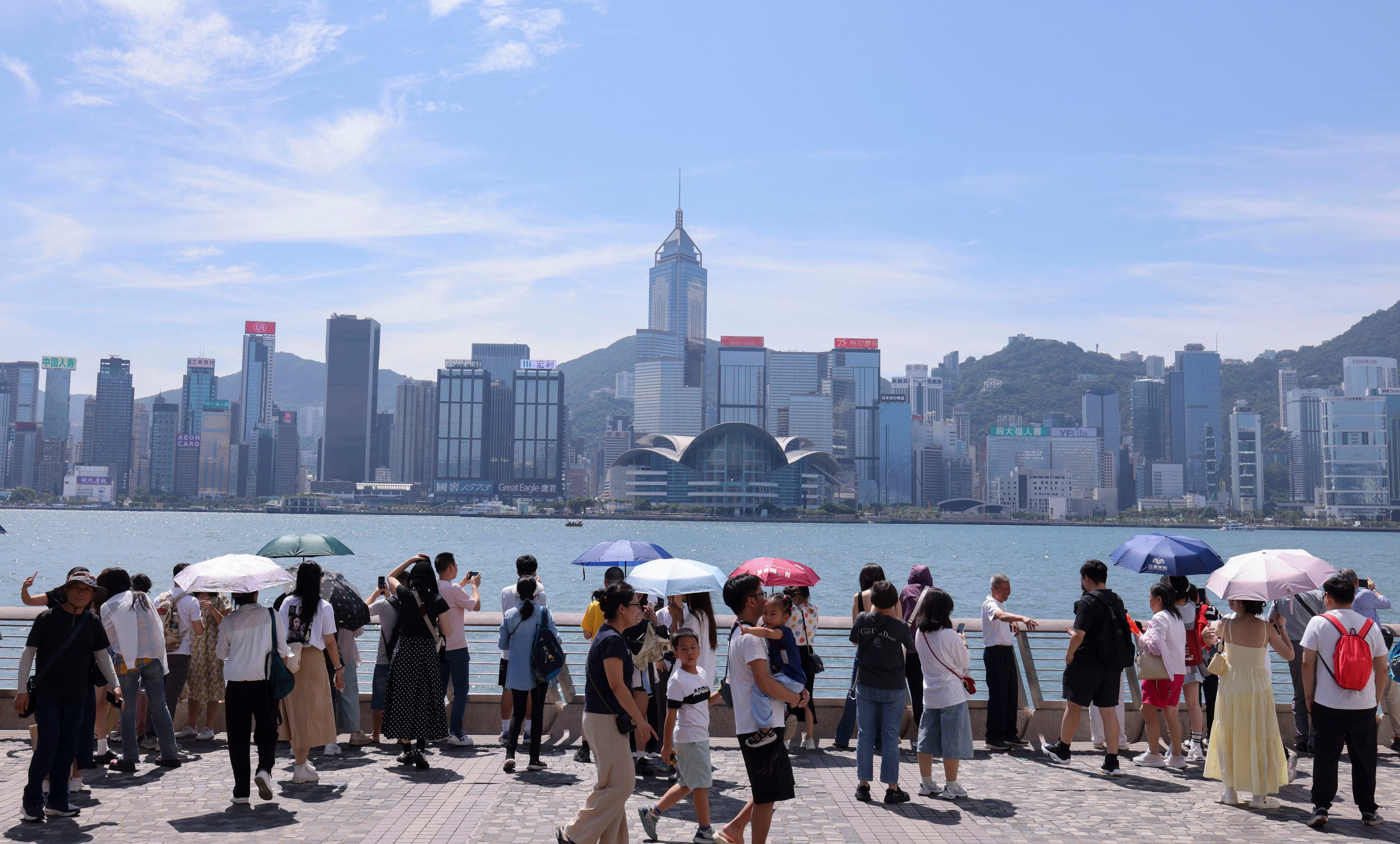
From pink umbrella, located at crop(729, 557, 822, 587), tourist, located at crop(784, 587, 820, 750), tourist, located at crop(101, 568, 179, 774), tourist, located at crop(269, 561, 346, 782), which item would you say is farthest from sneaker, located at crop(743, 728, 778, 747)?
tourist, located at crop(101, 568, 179, 774)

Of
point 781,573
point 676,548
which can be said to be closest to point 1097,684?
point 781,573

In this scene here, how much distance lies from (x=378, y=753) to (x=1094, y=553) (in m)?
98.3

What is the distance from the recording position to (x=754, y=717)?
18.9 feet

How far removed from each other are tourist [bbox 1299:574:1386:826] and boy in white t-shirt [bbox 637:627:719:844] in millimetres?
4086

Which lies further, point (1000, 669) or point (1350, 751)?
point (1000, 669)

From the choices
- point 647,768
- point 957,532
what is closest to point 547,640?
point 647,768

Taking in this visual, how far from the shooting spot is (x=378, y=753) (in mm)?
8531

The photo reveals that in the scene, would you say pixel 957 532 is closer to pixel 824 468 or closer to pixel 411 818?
pixel 824 468

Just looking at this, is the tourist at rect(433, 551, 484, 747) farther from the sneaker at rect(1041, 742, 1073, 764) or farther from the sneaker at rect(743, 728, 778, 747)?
the sneaker at rect(1041, 742, 1073, 764)

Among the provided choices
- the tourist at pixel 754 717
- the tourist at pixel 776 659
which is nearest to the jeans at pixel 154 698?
the tourist at pixel 754 717

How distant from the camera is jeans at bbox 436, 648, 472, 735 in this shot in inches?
346

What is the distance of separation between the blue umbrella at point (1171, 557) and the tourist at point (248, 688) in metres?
6.67

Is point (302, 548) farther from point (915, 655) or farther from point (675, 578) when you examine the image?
point (915, 655)

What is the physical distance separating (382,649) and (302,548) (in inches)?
64.5
